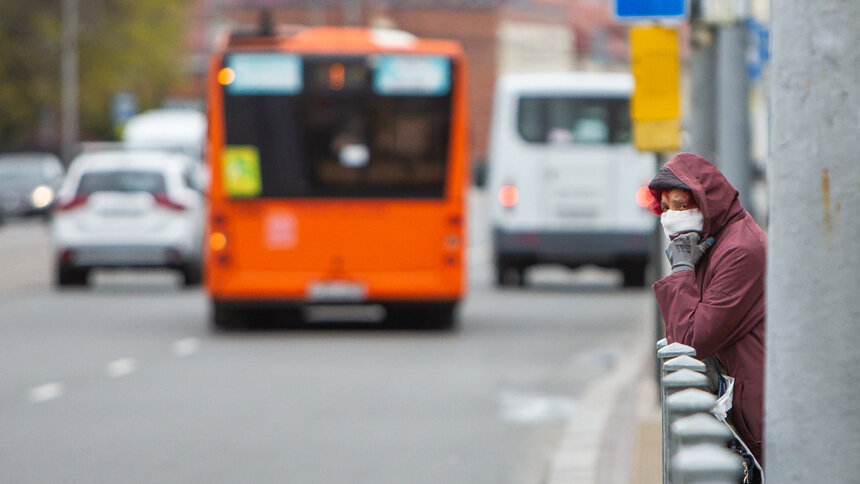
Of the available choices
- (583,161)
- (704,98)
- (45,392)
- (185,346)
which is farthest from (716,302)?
(583,161)

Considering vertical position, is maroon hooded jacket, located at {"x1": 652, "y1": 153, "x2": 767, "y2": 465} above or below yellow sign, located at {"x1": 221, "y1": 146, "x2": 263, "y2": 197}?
above

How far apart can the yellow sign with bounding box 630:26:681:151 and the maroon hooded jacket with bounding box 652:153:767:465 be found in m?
6.26

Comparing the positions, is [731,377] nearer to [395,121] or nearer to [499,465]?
[499,465]

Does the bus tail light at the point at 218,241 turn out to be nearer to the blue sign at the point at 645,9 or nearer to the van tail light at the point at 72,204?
the van tail light at the point at 72,204

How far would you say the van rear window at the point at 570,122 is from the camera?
2553 cm

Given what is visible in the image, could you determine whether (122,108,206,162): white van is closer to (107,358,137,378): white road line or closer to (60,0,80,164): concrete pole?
(60,0,80,164): concrete pole

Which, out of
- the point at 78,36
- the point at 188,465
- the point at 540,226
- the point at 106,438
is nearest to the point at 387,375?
the point at 106,438

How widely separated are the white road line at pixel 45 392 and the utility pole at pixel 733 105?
4604 millimetres

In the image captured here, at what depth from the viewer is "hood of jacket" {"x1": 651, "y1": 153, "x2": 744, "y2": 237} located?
514 cm

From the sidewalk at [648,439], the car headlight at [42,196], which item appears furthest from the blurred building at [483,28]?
the sidewalk at [648,439]

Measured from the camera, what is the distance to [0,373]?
1441 cm

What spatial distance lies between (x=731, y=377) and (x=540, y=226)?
19.9 meters

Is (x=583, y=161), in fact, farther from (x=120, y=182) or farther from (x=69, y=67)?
(x=69, y=67)

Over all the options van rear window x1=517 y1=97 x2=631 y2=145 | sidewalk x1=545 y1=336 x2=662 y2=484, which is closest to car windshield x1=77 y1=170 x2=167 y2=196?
van rear window x1=517 y1=97 x2=631 y2=145
